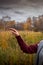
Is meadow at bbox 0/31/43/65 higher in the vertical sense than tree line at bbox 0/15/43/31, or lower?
lower

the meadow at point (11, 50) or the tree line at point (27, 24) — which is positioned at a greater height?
the tree line at point (27, 24)

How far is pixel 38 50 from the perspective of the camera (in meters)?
1.65

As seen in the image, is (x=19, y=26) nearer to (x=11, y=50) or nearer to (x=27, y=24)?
(x=27, y=24)

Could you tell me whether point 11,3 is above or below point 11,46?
above

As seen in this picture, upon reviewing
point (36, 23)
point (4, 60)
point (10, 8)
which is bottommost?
point (4, 60)

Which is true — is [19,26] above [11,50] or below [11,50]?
above

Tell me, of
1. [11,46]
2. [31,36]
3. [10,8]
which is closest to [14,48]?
[11,46]

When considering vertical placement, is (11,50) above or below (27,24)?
below

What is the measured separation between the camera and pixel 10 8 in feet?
6.57

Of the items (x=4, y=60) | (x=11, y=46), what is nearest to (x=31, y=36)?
(x=11, y=46)

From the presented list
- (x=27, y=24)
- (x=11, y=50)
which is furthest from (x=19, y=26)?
(x=11, y=50)

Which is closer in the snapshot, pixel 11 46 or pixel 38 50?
pixel 38 50

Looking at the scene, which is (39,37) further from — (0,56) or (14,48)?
(0,56)

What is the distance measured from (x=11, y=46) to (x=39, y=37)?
273 millimetres
